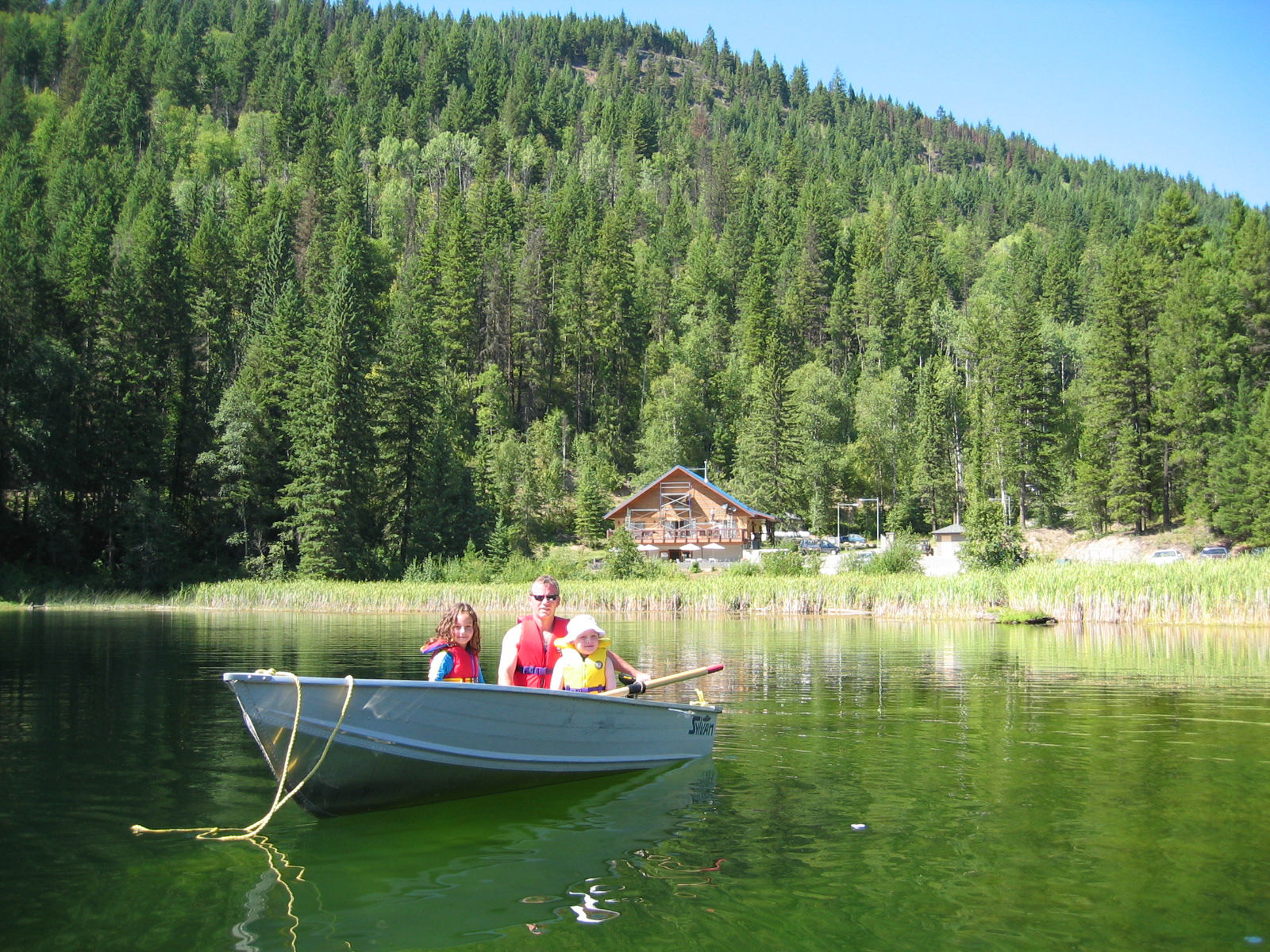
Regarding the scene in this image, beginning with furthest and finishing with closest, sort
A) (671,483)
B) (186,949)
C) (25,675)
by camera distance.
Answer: (671,483) → (25,675) → (186,949)

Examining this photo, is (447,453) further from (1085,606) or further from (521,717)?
(521,717)

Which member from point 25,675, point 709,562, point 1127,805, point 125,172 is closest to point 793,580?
point 709,562

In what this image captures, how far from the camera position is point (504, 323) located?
8444 centimetres

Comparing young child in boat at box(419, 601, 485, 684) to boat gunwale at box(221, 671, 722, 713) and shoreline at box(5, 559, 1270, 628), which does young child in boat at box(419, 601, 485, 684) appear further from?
shoreline at box(5, 559, 1270, 628)

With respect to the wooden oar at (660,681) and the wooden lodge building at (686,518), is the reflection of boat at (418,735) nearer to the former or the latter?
the wooden oar at (660,681)

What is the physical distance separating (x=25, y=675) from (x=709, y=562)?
43.8 metres

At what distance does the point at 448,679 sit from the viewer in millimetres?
9805

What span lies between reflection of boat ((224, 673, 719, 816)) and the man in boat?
73 centimetres

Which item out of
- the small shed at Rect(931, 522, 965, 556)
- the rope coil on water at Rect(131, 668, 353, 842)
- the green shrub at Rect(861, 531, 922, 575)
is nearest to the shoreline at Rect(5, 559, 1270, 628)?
the green shrub at Rect(861, 531, 922, 575)

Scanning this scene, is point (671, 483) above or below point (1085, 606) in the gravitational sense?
above

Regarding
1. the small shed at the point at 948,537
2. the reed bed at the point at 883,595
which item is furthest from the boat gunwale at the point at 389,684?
the small shed at the point at 948,537

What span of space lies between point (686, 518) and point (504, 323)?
27032 mm

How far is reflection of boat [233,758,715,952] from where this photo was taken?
6770mm

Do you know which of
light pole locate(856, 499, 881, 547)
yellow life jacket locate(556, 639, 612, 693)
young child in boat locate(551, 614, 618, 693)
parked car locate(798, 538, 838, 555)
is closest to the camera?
young child in boat locate(551, 614, 618, 693)
